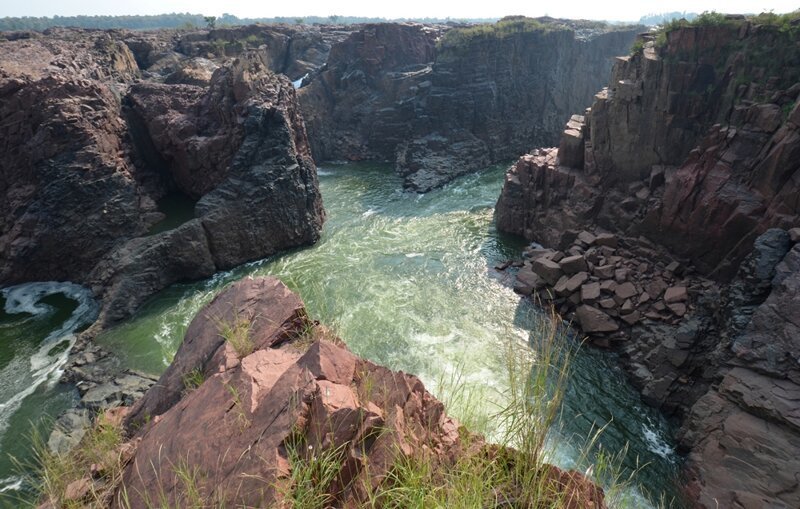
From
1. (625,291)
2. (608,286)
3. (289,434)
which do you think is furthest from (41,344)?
(625,291)

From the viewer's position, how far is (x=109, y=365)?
14.3m

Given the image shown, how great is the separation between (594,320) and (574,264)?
2745mm

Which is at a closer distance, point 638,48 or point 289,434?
point 289,434

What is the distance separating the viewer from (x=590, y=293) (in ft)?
51.0

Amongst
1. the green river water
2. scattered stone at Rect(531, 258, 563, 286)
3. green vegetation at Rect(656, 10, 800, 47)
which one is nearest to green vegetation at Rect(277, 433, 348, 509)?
the green river water

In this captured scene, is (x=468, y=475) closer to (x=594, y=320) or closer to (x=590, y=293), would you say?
(x=594, y=320)

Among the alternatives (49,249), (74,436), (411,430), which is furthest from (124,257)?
(411,430)

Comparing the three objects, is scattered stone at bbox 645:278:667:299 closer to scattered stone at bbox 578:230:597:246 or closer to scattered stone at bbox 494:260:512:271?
scattered stone at bbox 578:230:597:246

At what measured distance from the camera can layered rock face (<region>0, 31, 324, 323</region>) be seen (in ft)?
60.9

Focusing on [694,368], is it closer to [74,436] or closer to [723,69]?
[723,69]

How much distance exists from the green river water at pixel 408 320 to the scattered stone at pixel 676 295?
9.20ft

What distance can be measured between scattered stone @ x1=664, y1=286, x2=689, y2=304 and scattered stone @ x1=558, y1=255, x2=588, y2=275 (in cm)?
295

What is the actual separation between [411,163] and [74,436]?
27449 mm

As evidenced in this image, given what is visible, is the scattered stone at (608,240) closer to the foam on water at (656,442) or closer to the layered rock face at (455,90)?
the foam on water at (656,442)
